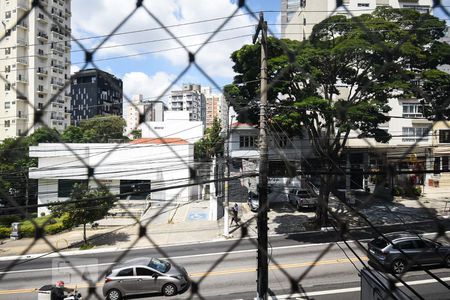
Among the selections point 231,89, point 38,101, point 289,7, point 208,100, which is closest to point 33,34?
point 38,101

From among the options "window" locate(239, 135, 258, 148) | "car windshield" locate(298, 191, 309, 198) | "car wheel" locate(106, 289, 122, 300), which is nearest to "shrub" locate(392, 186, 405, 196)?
"car windshield" locate(298, 191, 309, 198)

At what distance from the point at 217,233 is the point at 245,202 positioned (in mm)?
2605

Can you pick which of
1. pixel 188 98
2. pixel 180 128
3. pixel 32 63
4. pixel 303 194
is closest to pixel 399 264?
pixel 303 194

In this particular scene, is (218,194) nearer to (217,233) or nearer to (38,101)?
(217,233)

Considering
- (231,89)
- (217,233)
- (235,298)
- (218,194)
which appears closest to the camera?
(235,298)

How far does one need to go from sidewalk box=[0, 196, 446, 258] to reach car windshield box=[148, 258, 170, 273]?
121 centimetres

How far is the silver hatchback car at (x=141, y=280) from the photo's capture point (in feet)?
12.5

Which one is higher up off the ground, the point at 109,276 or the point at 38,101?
Result: the point at 38,101

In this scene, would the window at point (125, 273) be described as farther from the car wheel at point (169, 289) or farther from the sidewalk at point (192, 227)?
the sidewalk at point (192, 227)

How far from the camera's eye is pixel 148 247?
221 inches

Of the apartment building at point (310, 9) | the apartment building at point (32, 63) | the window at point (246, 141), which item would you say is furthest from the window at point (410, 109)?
the apartment building at point (32, 63)

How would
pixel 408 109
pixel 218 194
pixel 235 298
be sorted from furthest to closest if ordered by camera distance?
pixel 408 109 → pixel 218 194 → pixel 235 298

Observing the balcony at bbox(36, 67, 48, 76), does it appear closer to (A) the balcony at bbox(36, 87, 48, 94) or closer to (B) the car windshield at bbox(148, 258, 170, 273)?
(A) the balcony at bbox(36, 87, 48, 94)

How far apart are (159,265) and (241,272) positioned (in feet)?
3.49
